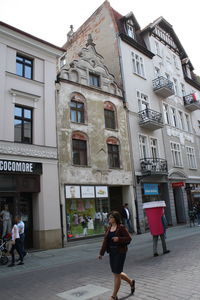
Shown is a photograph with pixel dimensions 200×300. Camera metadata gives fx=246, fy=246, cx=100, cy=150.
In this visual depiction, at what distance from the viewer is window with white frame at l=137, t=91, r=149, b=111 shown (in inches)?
883

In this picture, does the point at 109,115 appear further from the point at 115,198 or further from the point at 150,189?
the point at 150,189

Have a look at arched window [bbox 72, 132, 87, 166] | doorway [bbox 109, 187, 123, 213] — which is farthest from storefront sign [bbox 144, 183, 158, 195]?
arched window [bbox 72, 132, 87, 166]

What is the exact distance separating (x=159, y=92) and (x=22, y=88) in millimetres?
14767

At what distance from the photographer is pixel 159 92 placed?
80.3 ft

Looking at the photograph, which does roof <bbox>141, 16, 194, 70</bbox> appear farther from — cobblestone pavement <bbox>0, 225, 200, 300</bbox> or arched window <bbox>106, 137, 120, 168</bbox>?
cobblestone pavement <bbox>0, 225, 200, 300</bbox>

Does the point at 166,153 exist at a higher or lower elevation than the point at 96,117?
lower

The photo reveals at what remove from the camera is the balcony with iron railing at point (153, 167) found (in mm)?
19297

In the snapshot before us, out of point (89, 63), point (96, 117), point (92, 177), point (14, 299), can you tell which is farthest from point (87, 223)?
point (89, 63)

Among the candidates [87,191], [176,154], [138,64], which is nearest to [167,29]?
[138,64]

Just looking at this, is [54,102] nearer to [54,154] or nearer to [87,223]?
[54,154]

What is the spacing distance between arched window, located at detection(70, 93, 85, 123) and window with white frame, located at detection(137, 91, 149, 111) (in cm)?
671

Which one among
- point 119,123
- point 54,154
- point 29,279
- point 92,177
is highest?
point 119,123

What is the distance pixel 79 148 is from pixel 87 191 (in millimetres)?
2907

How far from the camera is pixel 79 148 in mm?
16531
